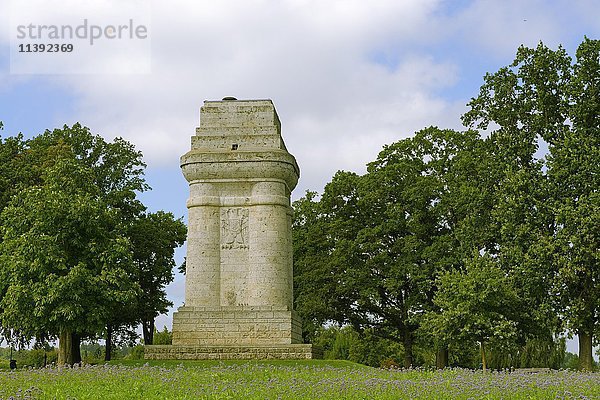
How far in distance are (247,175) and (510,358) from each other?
22780mm

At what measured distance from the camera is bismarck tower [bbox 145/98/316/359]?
27.2 metres

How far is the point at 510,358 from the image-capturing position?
43.8 meters

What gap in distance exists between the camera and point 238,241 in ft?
93.1

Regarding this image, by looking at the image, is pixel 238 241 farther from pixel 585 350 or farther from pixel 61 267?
pixel 585 350

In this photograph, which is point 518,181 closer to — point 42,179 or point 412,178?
point 412,178

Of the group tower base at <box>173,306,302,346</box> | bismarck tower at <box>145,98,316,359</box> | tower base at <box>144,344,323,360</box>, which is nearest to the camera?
tower base at <box>144,344,323,360</box>

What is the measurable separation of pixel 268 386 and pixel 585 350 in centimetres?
2292

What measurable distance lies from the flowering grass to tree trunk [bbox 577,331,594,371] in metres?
15.3

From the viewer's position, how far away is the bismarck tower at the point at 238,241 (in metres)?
27.2

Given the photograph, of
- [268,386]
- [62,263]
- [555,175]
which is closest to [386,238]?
[555,175]

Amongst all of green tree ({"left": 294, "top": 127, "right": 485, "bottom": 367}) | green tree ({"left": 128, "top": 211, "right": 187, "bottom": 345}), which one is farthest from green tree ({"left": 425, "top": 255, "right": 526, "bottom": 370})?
green tree ({"left": 128, "top": 211, "right": 187, "bottom": 345})

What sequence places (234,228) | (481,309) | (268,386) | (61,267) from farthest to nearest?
(481,309) → (234,228) → (61,267) → (268,386)

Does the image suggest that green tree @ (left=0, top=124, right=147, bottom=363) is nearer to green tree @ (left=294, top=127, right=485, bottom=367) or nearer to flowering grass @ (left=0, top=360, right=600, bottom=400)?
flowering grass @ (left=0, top=360, right=600, bottom=400)

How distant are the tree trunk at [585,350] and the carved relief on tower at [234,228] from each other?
1589 centimetres
